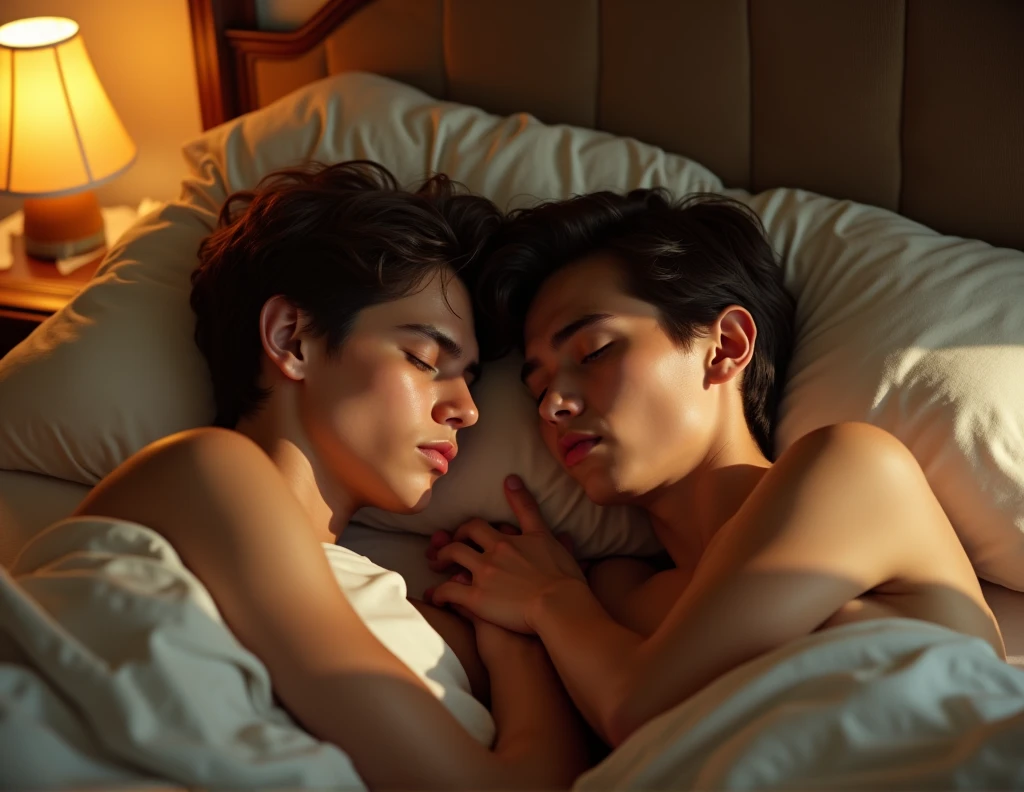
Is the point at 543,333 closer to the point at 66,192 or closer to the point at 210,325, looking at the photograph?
the point at 210,325

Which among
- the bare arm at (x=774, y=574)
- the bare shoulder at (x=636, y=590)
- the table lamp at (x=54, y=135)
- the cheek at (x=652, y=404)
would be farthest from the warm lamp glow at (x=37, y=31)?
the bare arm at (x=774, y=574)

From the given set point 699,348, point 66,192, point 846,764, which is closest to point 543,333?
point 699,348

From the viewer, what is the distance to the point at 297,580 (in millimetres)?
1248

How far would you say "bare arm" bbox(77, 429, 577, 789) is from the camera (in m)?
1.18

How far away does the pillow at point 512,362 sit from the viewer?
1481 millimetres

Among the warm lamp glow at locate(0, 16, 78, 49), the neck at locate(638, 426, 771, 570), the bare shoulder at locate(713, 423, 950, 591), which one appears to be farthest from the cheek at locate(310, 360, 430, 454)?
the warm lamp glow at locate(0, 16, 78, 49)

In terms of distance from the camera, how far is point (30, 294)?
2307mm

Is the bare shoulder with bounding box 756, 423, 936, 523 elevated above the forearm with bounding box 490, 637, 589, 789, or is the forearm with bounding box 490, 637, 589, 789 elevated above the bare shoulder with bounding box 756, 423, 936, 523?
the bare shoulder with bounding box 756, 423, 936, 523

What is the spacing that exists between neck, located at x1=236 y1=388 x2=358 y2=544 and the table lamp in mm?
1034

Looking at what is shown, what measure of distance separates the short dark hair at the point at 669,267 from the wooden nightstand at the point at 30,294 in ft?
3.67

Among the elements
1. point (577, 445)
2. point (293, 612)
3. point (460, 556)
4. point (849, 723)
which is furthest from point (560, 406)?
point (849, 723)

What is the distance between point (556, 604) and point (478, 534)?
25cm

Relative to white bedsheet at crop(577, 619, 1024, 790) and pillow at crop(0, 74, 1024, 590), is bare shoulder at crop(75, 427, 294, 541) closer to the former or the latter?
pillow at crop(0, 74, 1024, 590)

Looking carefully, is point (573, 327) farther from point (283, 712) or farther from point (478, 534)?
point (283, 712)
